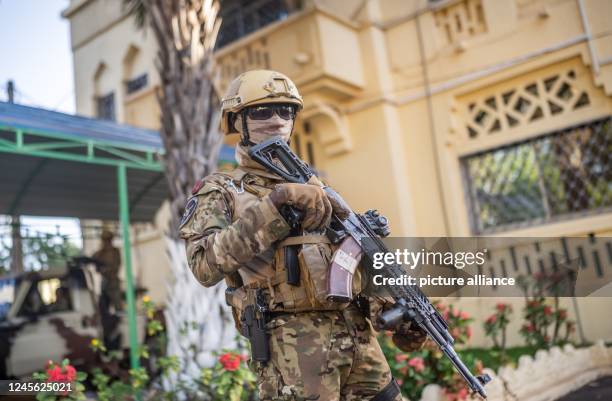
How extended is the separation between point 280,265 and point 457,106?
5.64 m

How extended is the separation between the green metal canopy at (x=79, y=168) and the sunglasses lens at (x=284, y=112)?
2.96 metres

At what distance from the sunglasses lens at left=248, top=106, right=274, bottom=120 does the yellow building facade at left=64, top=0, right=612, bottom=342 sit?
4.67m

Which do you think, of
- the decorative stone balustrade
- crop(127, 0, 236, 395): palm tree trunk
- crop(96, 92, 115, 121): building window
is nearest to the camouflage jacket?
the decorative stone balustrade

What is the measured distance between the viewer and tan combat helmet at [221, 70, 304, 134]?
1.93 metres

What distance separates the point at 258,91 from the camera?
1.93 metres

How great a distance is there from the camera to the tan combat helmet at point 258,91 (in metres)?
1.93

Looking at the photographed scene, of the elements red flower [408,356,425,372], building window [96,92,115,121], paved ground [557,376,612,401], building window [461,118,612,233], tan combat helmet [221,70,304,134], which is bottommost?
paved ground [557,376,612,401]

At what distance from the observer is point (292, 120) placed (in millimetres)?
2055

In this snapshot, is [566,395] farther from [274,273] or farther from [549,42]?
[549,42]

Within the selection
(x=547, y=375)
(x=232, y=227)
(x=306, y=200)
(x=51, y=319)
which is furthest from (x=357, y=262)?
(x=51, y=319)

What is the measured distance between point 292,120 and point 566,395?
2.99 meters

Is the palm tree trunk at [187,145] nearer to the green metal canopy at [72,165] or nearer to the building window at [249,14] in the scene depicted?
the green metal canopy at [72,165]

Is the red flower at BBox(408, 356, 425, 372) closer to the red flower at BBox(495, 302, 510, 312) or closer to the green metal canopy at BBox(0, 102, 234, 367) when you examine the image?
the red flower at BBox(495, 302, 510, 312)

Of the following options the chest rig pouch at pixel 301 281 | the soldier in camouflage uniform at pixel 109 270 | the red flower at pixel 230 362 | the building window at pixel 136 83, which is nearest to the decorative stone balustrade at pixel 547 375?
the red flower at pixel 230 362
